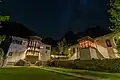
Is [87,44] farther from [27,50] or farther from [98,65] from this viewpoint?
[27,50]

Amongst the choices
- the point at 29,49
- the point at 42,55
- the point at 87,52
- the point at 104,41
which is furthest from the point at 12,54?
the point at 104,41

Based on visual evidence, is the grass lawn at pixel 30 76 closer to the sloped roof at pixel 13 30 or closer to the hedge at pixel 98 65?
the hedge at pixel 98 65

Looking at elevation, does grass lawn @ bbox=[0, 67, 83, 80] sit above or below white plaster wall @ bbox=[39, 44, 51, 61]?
below

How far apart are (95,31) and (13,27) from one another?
52.7m

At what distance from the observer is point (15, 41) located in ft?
202

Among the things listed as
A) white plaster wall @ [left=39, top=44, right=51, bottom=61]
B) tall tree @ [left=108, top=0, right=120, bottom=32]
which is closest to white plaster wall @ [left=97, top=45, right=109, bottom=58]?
tall tree @ [left=108, top=0, right=120, bottom=32]

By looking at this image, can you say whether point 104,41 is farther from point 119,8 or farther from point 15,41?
point 15,41

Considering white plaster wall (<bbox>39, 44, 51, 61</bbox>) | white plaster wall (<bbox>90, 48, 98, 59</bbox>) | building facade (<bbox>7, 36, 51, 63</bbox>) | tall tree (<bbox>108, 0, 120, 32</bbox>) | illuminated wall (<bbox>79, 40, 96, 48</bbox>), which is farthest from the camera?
white plaster wall (<bbox>39, 44, 51, 61</bbox>)

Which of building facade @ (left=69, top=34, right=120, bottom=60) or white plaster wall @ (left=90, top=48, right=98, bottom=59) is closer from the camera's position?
white plaster wall @ (left=90, top=48, right=98, bottom=59)

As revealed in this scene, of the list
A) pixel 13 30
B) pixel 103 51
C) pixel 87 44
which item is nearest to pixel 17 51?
pixel 13 30

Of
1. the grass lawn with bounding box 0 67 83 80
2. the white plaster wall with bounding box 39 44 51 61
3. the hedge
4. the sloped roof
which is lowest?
the grass lawn with bounding box 0 67 83 80

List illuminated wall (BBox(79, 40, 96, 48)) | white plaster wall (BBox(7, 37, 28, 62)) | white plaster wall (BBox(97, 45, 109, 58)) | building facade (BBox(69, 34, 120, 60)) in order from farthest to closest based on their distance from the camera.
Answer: white plaster wall (BBox(7, 37, 28, 62)) < illuminated wall (BBox(79, 40, 96, 48)) < white plaster wall (BBox(97, 45, 109, 58)) < building facade (BBox(69, 34, 120, 60))

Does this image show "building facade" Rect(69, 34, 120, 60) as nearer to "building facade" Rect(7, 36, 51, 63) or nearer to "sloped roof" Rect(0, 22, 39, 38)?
"building facade" Rect(7, 36, 51, 63)

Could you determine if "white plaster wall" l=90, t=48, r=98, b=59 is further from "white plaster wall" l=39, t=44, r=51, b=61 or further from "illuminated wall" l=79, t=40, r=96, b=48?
→ "white plaster wall" l=39, t=44, r=51, b=61
